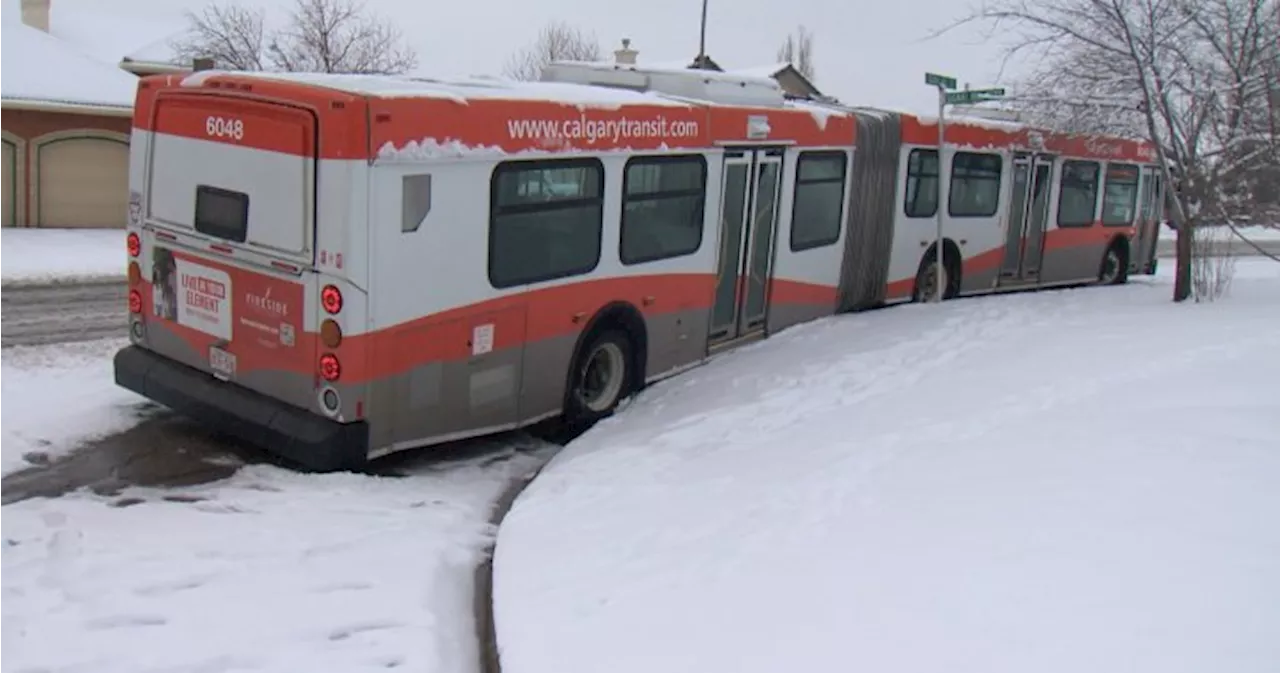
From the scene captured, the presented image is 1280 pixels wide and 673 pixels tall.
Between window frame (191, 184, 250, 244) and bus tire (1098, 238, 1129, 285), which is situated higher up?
window frame (191, 184, 250, 244)

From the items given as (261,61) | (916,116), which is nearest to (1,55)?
(261,61)

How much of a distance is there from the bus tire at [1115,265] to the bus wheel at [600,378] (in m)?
11.3

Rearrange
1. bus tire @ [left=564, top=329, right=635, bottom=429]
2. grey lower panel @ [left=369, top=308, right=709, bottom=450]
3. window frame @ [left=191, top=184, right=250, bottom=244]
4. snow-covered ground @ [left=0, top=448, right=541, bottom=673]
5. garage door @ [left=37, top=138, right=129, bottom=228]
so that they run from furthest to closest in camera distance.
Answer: garage door @ [left=37, top=138, right=129, bottom=228] → bus tire @ [left=564, top=329, right=635, bottom=429] → window frame @ [left=191, top=184, right=250, bottom=244] → grey lower panel @ [left=369, top=308, right=709, bottom=450] → snow-covered ground @ [left=0, top=448, right=541, bottom=673]

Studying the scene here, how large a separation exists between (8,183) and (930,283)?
20444 millimetres

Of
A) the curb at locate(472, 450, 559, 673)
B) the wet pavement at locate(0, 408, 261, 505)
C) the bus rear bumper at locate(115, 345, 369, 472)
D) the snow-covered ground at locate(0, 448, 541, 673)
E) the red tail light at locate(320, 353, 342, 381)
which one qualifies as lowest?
the curb at locate(472, 450, 559, 673)

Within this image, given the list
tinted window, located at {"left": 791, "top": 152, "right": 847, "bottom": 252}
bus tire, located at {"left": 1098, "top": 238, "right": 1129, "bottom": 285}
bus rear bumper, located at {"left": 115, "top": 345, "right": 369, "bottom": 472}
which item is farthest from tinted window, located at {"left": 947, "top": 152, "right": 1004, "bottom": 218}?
bus rear bumper, located at {"left": 115, "top": 345, "right": 369, "bottom": 472}

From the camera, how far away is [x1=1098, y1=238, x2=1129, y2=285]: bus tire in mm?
18953

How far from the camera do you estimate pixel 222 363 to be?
8.35m

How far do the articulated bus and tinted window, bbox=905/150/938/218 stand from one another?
8.30ft

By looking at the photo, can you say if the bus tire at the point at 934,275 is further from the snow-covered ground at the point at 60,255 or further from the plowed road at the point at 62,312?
the snow-covered ground at the point at 60,255

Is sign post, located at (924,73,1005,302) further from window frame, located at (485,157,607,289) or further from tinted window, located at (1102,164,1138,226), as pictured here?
tinted window, located at (1102,164,1138,226)

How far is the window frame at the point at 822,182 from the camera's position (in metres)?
11.9

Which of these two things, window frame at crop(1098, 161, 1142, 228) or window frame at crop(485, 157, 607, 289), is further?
window frame at crop(1098, 161, 1142, 228)

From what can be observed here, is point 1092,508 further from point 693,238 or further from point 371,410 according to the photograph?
point 693,238
